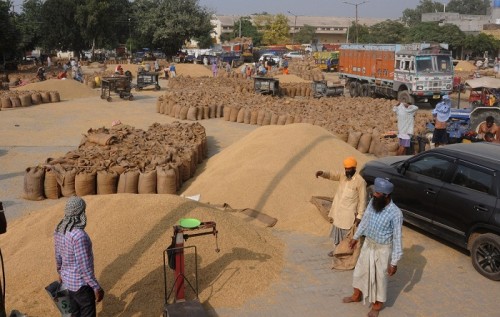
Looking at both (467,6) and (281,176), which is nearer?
(281,176)

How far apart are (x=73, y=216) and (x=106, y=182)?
585 cm

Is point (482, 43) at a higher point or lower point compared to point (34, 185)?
higher

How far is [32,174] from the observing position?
33.8 feet

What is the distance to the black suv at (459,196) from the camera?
658cm

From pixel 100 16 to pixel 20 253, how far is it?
173 ft

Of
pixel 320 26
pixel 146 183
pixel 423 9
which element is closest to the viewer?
pixel 146 183

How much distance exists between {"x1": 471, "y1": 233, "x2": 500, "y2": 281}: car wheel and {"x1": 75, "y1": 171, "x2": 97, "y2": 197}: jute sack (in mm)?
7227

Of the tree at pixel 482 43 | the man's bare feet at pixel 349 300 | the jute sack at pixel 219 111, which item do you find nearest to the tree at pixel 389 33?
the tree at pixel 482 43

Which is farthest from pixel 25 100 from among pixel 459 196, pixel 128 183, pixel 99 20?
pixel 99 20

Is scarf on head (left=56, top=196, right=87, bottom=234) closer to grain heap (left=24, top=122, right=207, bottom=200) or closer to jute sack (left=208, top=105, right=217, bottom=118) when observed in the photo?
grain heap (left=24, top=122, right=207, bottom=200)

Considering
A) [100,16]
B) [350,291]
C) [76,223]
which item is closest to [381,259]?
[350,291]

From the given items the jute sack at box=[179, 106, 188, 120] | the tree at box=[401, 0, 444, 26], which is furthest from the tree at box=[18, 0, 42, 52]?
the tree at box=[401, 0, 444, 26]

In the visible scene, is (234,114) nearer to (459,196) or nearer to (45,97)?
(45,97)

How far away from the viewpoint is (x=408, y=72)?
23203 mm
